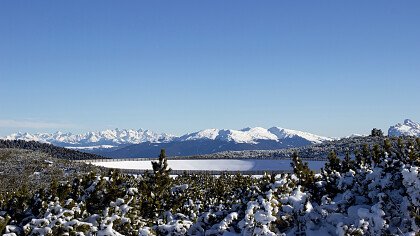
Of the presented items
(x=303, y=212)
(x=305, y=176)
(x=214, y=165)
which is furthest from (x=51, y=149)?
(x=303, y=212)

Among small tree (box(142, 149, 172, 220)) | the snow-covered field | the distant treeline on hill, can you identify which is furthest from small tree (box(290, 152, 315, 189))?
the distant treeline on hill

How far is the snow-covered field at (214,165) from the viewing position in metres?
109

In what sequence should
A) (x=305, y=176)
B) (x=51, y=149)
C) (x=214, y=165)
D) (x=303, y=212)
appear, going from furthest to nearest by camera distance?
1. (x=51, y=149)
2. (x=214, y=165)
3. (x=305, y=176)
4. (x=303, y=212)

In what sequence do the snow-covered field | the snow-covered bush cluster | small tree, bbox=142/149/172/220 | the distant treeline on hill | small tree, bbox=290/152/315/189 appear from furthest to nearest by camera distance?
the distant treeline on hill < the snow-covered field < small tree, bbox=142/149/172/220 < small tree, bbox=290/152/315/189 < the snow-covered bush cluster

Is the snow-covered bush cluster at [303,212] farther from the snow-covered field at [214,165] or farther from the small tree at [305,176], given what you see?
the snow-covered field at [214,165]

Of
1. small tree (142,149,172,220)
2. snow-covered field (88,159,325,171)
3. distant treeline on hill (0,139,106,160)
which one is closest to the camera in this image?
small tree (142,149,172,220)

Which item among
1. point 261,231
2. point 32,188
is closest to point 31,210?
point 261,231

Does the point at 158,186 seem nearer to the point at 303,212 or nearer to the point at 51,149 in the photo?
the point at 303,212

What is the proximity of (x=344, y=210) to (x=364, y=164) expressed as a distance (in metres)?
5.43

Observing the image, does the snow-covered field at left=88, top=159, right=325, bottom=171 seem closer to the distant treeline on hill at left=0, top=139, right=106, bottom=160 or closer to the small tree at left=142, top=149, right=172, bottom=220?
the distant treeline on hill at left=0, top=139, right=106, bottom=160

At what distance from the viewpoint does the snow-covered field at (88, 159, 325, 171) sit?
356 feet

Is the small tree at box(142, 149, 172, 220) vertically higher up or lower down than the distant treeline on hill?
lower down

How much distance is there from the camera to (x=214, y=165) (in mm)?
115312

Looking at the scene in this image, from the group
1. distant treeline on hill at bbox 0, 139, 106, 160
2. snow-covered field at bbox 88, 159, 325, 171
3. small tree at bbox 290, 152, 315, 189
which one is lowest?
snow-covered field at bbox 88, 159, 325, 171
